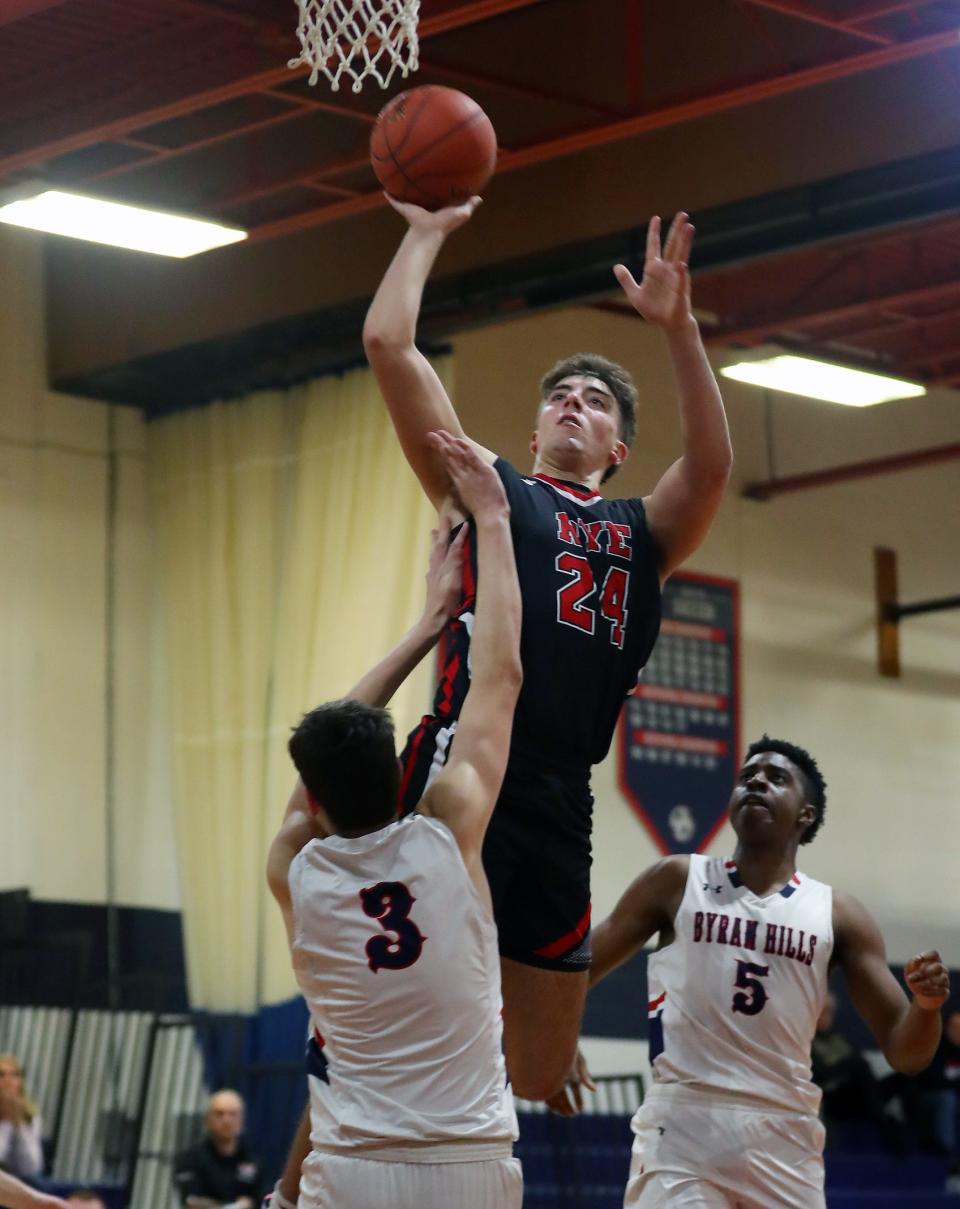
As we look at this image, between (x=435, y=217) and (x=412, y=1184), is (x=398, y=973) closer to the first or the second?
(x=412, y=1184)

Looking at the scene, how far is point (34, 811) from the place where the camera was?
15.8 m

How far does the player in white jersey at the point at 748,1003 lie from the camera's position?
649 cm

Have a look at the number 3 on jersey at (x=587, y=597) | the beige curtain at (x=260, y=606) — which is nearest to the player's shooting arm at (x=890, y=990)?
the number 3 on jersey at (x=587, y=597)

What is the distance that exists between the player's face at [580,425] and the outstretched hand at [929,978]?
5.61 feet

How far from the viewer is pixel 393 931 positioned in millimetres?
4449

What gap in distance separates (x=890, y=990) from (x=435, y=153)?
118 inches

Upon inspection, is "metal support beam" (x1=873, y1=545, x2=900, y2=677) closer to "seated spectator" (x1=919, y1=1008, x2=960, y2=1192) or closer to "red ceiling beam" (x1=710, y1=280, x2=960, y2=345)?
"red ceiling beam" (x1=710, y1=280, x2=960, y2=345)

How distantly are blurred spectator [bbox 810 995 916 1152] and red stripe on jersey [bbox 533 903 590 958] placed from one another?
12074 mm

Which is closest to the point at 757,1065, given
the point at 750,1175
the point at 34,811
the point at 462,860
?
the point at 750,1175

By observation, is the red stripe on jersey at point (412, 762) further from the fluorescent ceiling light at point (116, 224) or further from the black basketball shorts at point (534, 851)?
the fluorescent ceiling light at point (116, 224)

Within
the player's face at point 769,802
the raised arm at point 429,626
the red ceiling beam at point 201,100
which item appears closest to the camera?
the raised arm at point 429,626

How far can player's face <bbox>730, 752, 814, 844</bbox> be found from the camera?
6.99 m

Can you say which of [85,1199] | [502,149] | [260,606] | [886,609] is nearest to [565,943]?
[85,1199]

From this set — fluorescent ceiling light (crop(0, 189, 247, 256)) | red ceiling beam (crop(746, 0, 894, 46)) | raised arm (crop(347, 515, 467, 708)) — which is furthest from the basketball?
fluorescent ceiling light (crop(0, 189, 247, 256))
